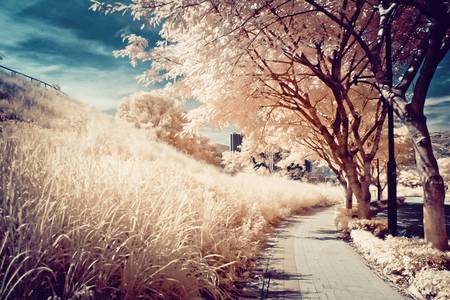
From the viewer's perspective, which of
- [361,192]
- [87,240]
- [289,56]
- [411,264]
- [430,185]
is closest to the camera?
[87,240]

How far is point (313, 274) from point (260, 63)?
233 inches

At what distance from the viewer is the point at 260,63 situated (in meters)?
7.29

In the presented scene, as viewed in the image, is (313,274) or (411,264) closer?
(411,264)

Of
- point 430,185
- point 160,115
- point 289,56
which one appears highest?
point 160,115

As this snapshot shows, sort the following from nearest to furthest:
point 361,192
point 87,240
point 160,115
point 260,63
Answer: point 87,240
point 260,63
point 361,192
point 160,115

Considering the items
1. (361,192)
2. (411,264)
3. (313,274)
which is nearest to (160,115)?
(361,192)

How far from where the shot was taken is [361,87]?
8.63 meters

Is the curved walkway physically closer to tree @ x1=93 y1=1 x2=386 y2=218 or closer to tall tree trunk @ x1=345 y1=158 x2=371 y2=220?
tall tree trunk @ x1=345 y1=158 x2=371 y2=220

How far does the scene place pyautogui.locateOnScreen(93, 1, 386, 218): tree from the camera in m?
5.02

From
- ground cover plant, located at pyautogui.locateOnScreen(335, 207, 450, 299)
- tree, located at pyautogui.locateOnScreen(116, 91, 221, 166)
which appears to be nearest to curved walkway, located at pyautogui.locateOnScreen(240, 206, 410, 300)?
ground cover plant, located at pyautogui.locateOnScreen(335, 207, 450, 299)

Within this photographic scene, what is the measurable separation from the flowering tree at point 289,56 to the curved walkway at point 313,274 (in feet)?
5.85

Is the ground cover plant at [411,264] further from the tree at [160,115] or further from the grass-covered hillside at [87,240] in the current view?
the tree at [160,115]

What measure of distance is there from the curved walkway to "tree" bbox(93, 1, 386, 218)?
121 inches

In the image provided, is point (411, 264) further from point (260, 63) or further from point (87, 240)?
point (260, 63)
